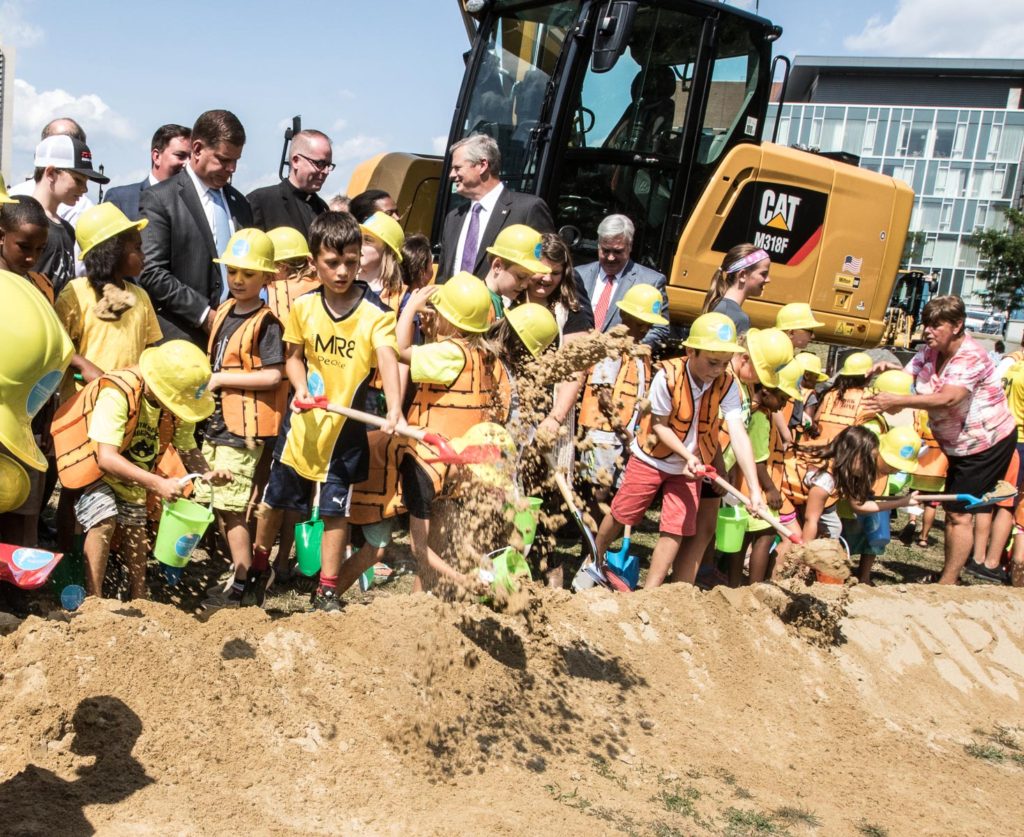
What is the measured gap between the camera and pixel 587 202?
7371 mm

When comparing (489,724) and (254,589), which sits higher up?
(254,589)

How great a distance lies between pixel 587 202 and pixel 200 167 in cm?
310

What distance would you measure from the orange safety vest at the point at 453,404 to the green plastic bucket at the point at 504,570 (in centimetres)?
39

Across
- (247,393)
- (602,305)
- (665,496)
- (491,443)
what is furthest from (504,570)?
(602,305)

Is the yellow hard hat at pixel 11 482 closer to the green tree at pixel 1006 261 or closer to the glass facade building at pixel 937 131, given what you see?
the green tree at pixel 1006 261

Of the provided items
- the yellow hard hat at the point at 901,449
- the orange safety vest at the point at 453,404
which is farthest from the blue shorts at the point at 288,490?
the yellow hard hat at the point at 901,449

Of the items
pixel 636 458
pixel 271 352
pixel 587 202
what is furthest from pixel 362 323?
pixel 587 202

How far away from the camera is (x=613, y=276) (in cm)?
637

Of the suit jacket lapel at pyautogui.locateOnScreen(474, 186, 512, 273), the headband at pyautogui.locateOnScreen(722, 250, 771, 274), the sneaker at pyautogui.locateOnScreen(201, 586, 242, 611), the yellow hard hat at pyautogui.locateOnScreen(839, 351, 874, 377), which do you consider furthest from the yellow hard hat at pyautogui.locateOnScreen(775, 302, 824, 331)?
the sneaker at pyautogui.locateOnScreen(201, 586, 242, 611)

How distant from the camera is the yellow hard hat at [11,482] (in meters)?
2.18

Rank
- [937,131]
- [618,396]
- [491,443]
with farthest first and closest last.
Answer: [937,131] < [618,396] < [491,443]

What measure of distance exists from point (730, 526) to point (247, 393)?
2751 millimetres

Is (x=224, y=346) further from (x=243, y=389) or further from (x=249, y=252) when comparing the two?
(x=249, y=252)

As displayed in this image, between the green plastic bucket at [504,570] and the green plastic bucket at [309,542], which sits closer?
the green plastic bucket at [504,570]
